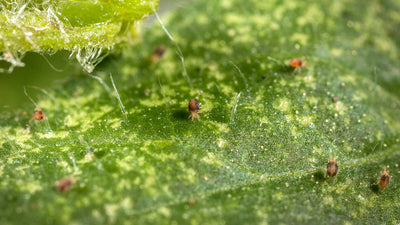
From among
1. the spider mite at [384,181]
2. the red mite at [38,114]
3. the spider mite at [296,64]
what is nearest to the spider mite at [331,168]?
the spider mite at [384,181]

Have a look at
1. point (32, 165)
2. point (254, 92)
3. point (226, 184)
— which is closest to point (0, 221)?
point (32, 165)

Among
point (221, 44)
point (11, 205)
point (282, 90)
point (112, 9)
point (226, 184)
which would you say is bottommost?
point (226, 184)

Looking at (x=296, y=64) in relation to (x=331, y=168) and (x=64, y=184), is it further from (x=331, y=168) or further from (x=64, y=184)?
(x=64, y=184)

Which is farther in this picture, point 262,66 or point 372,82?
point 372,82

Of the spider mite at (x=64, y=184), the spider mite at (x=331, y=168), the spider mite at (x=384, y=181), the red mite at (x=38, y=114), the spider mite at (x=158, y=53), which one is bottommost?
the spider mite at (x=384, y=181)

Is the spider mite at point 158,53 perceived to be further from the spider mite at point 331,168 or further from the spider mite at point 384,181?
the spider mite at point 384,181

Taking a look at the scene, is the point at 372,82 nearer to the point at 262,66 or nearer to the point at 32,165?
the point at 262,66

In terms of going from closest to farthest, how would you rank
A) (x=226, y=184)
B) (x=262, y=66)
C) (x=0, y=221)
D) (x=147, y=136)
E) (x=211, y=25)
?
(x=0, y=221), (x=226, y=184), (x=147, y=136), (x=262, y=66), (x=211, y=25)
